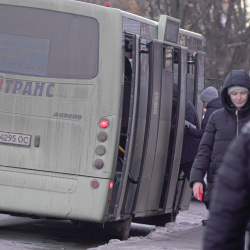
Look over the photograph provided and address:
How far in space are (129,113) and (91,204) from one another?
101 cm

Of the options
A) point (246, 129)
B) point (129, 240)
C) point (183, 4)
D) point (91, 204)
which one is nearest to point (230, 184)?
point (246, 129)

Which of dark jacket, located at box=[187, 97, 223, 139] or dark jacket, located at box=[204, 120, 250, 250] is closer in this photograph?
dark jacket, located at box=[204, 120, 250, 250]

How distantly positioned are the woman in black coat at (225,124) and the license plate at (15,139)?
2753 mm

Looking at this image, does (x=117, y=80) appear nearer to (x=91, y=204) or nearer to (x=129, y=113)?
(x=129, y=113)

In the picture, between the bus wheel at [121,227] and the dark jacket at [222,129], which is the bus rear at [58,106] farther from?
the dark jacket at [222,129]

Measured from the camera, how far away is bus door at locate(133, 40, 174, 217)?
9930 millimetres

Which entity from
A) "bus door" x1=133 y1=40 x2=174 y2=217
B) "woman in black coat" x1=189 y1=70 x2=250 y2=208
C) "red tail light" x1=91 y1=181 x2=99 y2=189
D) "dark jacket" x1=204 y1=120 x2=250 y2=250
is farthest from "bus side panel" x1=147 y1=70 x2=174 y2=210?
"dark jacket" x1=204 y1=120 x2=250 y2=250

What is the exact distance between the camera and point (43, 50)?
9.43 metres

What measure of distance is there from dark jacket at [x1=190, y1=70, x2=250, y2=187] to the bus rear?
2179mm

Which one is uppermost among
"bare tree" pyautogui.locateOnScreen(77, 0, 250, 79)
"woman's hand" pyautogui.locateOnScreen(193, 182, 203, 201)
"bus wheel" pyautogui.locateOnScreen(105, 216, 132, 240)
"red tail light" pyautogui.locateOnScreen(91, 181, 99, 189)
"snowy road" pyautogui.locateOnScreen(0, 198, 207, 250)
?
"bare tree" pyautogui.locateOnScreen(77, 0, 250, 79)

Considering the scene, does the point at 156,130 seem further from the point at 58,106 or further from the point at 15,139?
the point at 15,139

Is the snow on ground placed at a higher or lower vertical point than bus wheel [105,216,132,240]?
lower

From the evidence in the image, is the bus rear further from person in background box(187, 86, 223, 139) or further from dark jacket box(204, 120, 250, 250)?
dark jacket box(204, 120, 250, 250)

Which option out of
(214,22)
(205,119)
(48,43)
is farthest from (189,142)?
(214,22)
